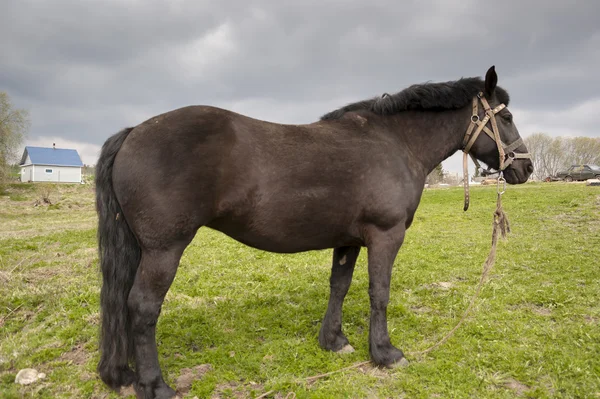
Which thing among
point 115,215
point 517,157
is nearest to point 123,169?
point 115,215

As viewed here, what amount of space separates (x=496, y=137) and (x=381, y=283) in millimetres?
2145

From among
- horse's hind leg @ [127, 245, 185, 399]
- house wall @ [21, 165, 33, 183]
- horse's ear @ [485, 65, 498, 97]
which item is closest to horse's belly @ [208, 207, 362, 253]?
horse's hind leg @ [127, 245, 185, 399]

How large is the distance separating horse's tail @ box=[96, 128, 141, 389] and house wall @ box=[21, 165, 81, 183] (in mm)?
64140

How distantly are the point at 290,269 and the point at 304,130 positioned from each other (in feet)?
14.4

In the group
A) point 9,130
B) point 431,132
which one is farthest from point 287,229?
point 9,130

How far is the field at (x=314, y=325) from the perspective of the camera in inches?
131

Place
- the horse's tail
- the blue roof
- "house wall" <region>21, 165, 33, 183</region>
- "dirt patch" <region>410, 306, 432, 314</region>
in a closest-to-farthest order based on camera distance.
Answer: the horse's tail
"dirt patch" <region>410, 306, 432, 314</region>
"house wall" <region>21, 165, 33, 183</region>
the blue roof

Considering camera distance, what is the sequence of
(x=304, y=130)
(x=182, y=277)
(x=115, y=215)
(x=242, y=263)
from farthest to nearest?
(x=242, y=263)
(x=182, y=277)
(x=304, y=130)
(x=115, y=215)

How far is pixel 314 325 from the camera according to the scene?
4676 millimetres

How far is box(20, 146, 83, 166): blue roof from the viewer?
56719 millimetres

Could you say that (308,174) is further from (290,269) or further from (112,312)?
(290,269)

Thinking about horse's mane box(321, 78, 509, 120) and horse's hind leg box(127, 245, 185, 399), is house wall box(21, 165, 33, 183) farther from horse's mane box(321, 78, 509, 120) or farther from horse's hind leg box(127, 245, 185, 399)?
horse's mane box(321, 78, 509, 120)

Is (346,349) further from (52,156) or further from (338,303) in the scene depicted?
(52,156)

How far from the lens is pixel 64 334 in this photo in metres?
4.27
